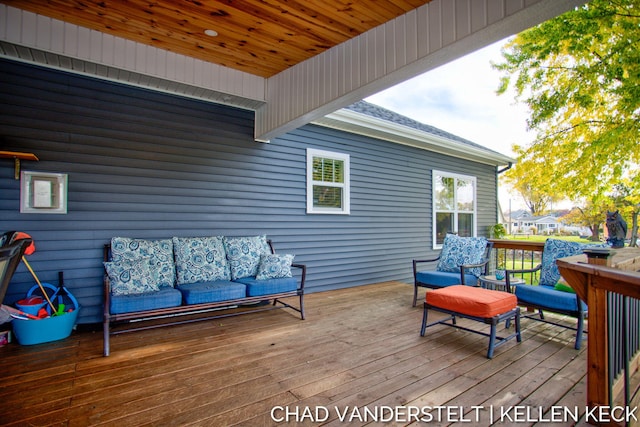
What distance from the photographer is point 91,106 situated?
3717mm

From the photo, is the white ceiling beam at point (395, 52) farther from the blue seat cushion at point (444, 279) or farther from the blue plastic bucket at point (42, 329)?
the blue plastic bucket at point (42, 329)

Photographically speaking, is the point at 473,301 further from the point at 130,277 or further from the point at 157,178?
the point at 157,178

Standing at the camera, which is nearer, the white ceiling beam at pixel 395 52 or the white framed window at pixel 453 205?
the white ceiling beam at pixel 395 52

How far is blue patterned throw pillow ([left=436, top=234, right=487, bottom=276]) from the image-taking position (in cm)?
456

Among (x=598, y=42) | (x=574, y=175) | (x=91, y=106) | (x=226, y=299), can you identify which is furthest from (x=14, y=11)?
(x=574, y=175)

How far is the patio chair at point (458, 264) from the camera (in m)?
4.36

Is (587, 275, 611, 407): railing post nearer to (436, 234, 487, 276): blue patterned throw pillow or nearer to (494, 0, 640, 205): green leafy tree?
(436, 234, 487, 276): blue patterned throw pillow

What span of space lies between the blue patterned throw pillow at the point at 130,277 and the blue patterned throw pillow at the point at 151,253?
7.5 inches

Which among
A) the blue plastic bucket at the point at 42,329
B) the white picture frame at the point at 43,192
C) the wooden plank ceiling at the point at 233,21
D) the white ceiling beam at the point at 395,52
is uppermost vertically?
the wooden plank ceiling at the point at 233,21

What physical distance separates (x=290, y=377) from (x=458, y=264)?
10.2ft

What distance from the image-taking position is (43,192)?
343 cm

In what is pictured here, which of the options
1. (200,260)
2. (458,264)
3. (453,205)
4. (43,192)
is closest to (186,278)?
(200,260)

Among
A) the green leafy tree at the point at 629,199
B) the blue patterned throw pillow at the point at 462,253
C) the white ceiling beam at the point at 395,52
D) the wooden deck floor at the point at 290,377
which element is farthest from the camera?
the green leafy tree at the point at 629,199

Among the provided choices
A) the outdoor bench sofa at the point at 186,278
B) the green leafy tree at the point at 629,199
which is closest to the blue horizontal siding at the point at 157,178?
the outdoor bench sofa at the point at 186,278
